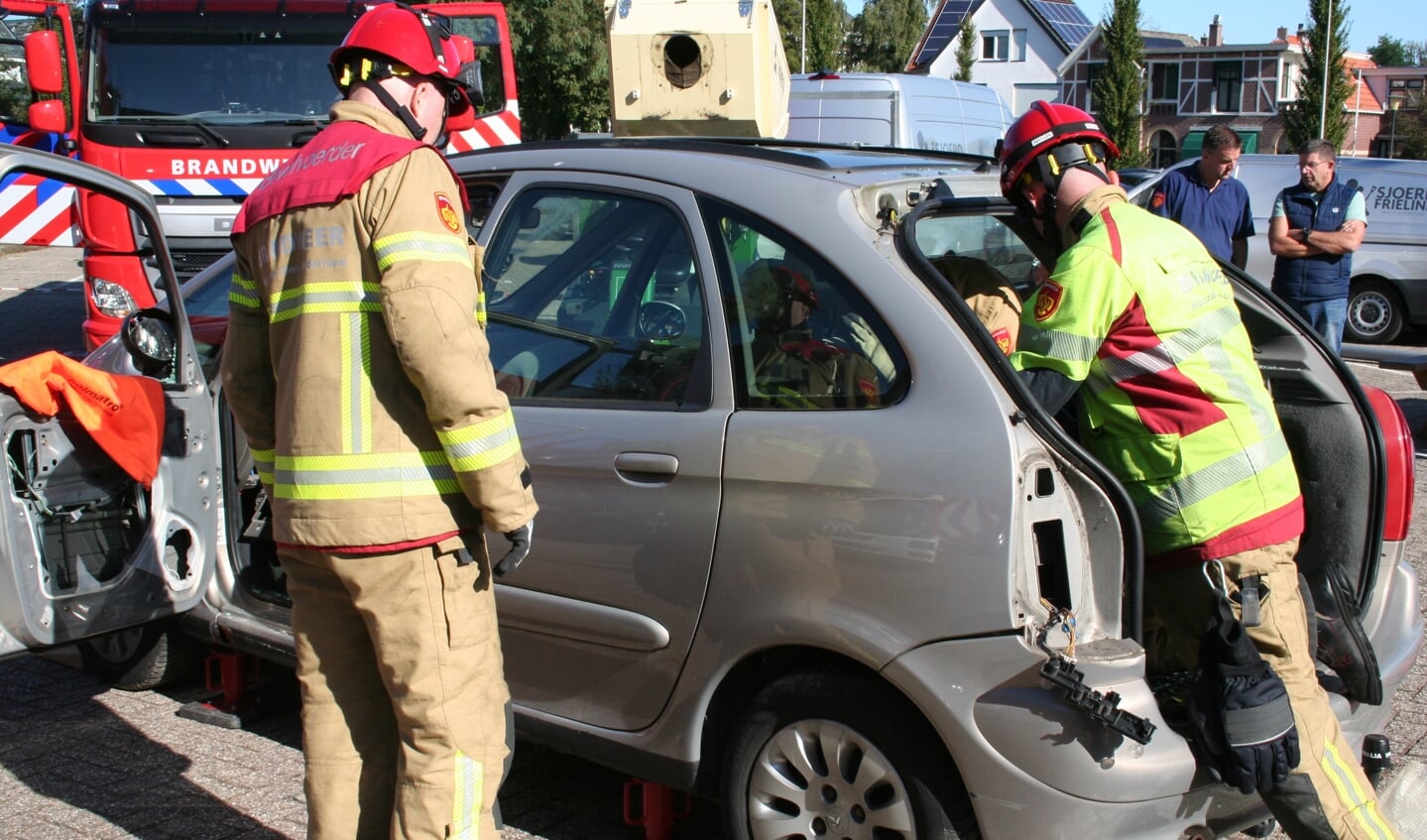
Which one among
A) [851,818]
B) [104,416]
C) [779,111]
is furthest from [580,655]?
[779,111]

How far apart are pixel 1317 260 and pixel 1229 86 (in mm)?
59524

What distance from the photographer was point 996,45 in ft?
223

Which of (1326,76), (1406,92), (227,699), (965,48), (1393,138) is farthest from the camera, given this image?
(1406,92)

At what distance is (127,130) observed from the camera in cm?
870

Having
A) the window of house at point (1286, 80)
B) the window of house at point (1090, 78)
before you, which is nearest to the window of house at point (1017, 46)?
the window of house at point (1090, 78)

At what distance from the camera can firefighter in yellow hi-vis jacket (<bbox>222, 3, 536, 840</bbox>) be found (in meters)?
2.52

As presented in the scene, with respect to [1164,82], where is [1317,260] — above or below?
below

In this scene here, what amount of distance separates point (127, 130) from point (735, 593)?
7.30 meters

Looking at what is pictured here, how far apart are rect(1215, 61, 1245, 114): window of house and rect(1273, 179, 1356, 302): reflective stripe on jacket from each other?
58681 mm

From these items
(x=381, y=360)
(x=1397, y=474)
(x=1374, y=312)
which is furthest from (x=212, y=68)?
(x=1374, y=312)

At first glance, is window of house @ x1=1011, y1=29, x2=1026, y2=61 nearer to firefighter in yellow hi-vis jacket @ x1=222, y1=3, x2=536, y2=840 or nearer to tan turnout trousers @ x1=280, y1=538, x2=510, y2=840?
firefighter in yellow hi-vis jacket @ x1=222, y1=3, x2=536, y2=840

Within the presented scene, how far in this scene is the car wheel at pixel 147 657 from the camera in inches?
180

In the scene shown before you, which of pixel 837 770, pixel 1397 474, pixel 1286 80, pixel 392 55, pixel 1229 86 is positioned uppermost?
pixel 1286 80

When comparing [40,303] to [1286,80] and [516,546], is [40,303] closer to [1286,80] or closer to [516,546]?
[516,546]
